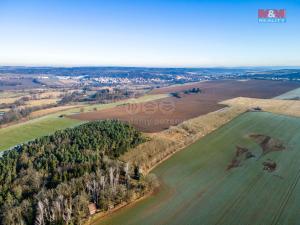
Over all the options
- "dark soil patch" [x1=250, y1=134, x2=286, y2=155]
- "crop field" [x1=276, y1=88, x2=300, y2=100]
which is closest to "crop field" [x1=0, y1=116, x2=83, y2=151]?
Result: "dark soil patch" [x1=250, y1=134, x2=286, y2=155]

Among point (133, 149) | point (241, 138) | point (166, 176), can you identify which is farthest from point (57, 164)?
point (241, 138)

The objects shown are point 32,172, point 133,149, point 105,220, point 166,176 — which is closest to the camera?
point 105,220

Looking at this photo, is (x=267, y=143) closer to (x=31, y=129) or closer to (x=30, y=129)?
(x=31, y=129)

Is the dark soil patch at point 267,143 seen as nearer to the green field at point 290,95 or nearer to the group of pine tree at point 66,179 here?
the group of pine tree at point 66,179

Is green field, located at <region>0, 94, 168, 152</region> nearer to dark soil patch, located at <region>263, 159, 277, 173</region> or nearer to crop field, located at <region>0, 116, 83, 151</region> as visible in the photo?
crop field, located at <region>0, 116, 83, 151</region>

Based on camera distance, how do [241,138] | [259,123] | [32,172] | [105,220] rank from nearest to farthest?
[105,220] → [32,172] → [241,138] → [259,123]

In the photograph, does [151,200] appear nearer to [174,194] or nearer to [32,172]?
[174,194]
